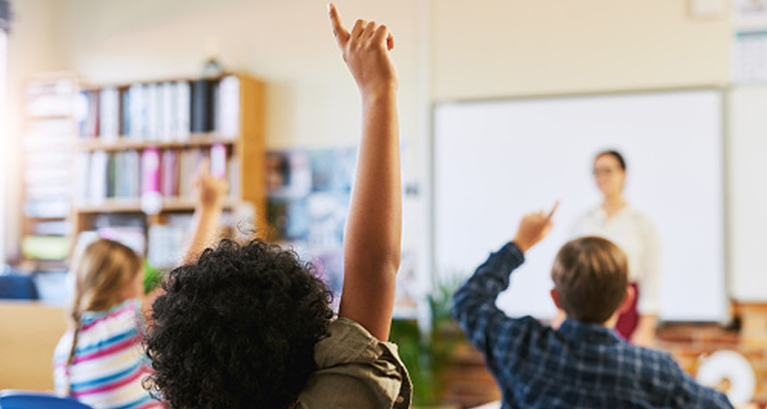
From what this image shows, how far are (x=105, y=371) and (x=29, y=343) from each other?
2.25ft

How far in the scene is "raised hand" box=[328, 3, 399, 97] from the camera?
0.80m

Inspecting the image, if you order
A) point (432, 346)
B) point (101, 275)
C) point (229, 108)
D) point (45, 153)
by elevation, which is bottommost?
point (432, 346)

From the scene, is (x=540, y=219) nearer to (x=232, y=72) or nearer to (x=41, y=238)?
(x=232, y=72)

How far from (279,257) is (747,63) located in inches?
134

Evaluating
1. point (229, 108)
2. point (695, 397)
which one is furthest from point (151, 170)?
point (695, 397)

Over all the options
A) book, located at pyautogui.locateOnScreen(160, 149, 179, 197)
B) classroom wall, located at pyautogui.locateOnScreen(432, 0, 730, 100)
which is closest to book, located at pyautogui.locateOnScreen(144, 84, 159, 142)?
book, located at pyautogui.locateOnScreen(160, 149, 179, 197)

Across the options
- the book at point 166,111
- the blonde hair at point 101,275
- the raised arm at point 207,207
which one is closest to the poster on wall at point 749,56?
the raised arm at point 207,207

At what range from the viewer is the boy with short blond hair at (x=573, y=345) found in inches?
49.2

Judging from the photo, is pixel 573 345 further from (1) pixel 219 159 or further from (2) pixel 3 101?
(2) pixel 3 101

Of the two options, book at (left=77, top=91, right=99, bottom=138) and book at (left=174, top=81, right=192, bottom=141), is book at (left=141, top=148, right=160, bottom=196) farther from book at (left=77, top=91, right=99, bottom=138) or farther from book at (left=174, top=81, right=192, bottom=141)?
book at (left=77, top=91, right=99, bottom=138)

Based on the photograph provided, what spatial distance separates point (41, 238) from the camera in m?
5.22

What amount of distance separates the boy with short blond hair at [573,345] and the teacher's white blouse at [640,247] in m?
1.85

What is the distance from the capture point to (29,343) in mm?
2197

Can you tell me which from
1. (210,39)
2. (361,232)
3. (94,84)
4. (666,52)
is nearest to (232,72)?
(210,39)
